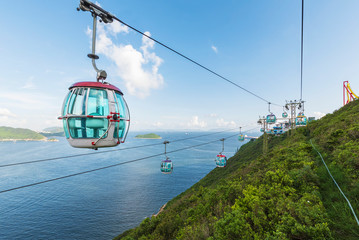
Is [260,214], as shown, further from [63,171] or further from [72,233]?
[63,171]

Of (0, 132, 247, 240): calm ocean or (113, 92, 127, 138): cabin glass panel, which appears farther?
(0, 132, 247, 240): calm ocean

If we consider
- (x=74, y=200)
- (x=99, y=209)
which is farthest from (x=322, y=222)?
(x=74, y=200)

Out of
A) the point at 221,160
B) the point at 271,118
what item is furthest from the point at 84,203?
the point at 271,118

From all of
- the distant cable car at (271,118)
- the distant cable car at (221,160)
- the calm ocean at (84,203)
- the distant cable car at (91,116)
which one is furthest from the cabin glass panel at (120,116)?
the calm ocean at (84,203)

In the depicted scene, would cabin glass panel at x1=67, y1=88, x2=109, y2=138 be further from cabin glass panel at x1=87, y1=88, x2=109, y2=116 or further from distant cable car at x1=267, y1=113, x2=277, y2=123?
distant cable car at x1=267, y1=113, x2=277, y2=123

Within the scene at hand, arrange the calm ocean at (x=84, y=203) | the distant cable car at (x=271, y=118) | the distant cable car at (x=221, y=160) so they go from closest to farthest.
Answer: the distant cable car at (x=221, y=160), the distant cable car at (x=271, y=118), the calm ocean at (x=84, y=203)

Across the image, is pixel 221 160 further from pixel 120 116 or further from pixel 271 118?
pixel 120 116

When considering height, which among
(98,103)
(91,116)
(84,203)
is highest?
(98,103)

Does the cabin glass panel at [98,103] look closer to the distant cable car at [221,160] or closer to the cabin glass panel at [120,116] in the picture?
the cabin glass panel at [120,116]

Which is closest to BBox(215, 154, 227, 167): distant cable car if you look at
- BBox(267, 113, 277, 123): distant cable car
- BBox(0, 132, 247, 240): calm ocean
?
BBox(267, 113, 277, 123): distant cable car

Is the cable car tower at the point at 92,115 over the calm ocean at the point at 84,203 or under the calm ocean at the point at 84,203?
over

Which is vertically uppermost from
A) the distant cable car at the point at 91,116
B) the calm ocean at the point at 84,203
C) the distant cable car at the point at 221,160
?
the distant cable car at the point at 91,116
